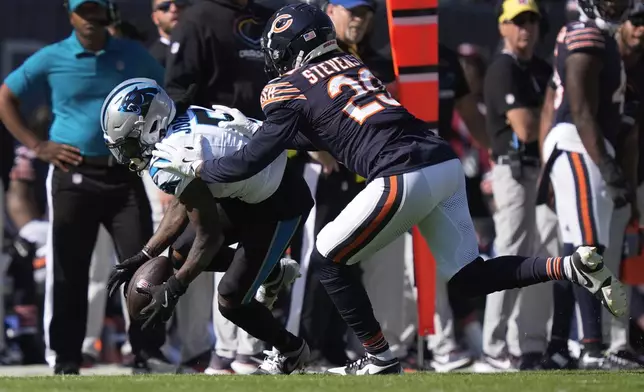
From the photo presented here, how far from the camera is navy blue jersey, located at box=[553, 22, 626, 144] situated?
26.6ft

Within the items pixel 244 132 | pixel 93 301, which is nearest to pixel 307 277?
pixel 93 301

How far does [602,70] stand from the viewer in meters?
8.19

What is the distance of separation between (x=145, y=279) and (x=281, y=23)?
1.34 meters

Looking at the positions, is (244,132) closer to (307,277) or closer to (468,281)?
(468,281)

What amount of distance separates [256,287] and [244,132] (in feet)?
2.43

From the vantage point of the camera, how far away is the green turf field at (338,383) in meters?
5.95

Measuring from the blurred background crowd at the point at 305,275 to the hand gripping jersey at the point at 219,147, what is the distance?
143 cm

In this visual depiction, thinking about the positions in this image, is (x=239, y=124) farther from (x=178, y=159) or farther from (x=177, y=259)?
(x=177, y=259)

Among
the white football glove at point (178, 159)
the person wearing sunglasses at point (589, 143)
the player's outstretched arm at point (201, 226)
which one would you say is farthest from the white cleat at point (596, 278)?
the white football glove at point (178, 159)

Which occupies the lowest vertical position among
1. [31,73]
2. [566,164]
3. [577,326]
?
[577,326]

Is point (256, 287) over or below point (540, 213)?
over

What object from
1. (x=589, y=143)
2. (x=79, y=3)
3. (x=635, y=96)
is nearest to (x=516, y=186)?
(x=635, y=96)

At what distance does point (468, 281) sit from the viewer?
22.0 ft

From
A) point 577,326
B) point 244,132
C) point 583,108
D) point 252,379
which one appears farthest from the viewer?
point 577,326
